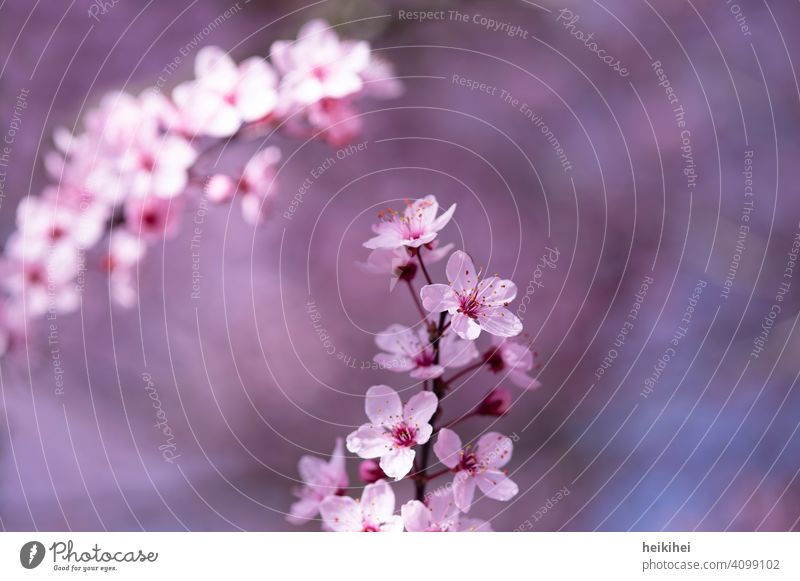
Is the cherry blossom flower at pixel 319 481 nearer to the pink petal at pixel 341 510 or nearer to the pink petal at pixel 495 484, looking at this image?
the pink petal at pixel 341 510

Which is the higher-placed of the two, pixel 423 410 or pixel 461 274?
pixel 461 274

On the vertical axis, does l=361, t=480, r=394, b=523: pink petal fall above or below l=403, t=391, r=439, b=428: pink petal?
below

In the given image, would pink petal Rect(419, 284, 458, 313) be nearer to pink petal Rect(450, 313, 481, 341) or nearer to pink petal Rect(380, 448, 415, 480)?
pink petal Rect(450, 313, 481, 341)

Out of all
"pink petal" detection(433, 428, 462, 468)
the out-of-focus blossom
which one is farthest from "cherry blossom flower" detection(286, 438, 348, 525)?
the out-of-focus blossom

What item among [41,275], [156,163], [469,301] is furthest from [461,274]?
[41,275]

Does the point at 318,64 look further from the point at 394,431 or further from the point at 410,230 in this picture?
the point at 394,431
